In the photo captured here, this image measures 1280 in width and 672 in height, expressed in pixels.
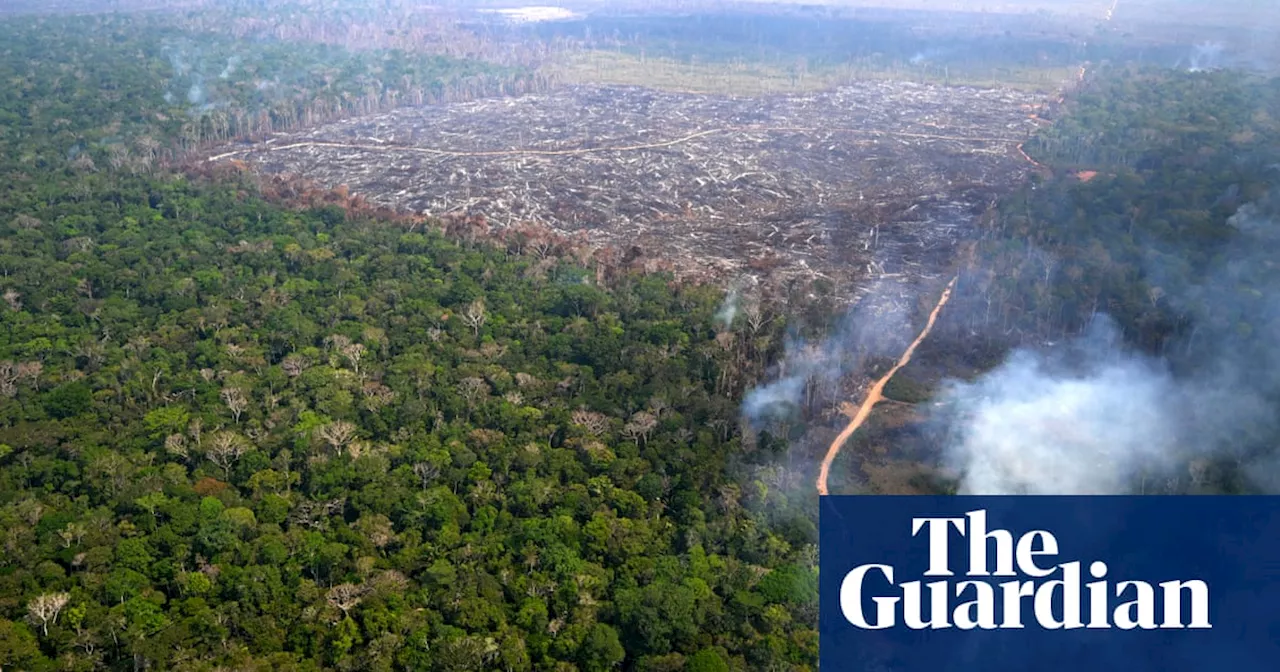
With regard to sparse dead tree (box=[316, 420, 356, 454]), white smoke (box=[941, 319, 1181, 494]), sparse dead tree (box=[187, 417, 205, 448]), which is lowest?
white smoke (box=[941, 319, 1181, 494])

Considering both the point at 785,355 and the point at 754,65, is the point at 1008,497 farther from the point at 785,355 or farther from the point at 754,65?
the point at 754,65

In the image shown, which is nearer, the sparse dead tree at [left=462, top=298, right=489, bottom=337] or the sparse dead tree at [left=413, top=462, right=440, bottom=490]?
the sparse dead tree at [left=413, top=462, right=440, bottom=490]

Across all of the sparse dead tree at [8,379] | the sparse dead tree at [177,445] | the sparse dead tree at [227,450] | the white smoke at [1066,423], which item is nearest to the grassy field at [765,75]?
the white smoke at [1066,423]

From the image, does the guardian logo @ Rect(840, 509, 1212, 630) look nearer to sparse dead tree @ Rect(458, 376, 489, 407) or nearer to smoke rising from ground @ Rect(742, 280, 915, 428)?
smoke rising from ground @ Rect(742, 280, 915, 428)

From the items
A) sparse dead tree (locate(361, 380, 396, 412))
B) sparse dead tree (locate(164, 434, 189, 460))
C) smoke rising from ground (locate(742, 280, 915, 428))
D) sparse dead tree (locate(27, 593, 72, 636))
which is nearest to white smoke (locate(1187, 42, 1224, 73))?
smoke rising from ground (locate(742, 280, 915, 428))

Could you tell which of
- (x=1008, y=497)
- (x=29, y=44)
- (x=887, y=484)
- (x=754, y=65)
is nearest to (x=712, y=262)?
(x=887, y=484)

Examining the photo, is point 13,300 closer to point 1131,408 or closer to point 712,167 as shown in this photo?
point 712,167

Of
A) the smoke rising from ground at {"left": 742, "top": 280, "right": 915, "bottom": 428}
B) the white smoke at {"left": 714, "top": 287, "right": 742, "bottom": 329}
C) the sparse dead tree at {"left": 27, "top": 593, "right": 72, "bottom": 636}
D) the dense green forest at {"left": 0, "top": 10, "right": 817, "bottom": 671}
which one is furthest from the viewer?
the white smoke at {"left": 714, "top": 287, "right": 742, "bottom": 329}
